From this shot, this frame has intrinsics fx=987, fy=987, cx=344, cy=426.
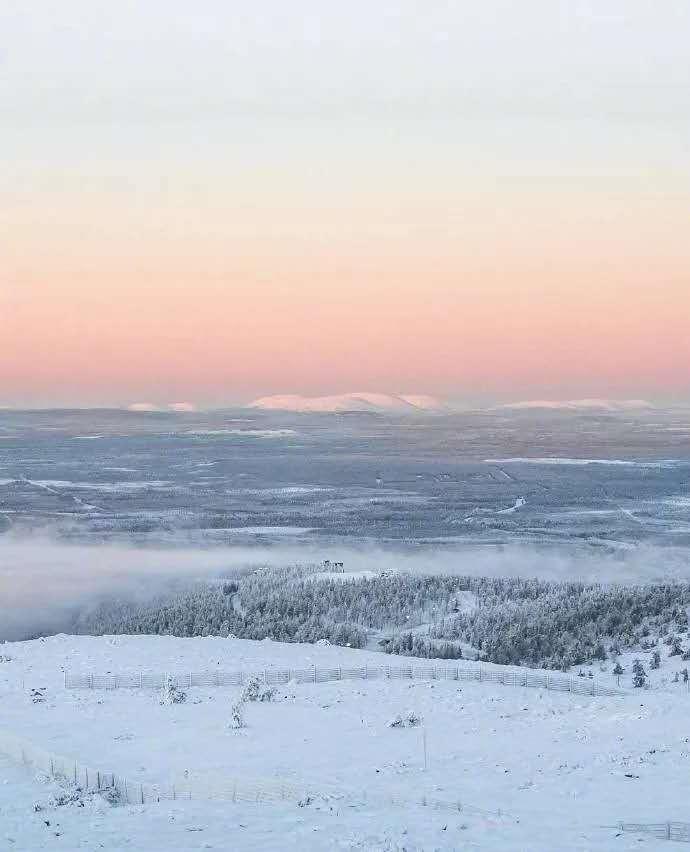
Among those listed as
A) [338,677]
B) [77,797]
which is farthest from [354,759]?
[338,677]

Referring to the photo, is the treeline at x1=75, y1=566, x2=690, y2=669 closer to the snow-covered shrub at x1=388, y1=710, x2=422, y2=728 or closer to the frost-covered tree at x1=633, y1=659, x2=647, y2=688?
the frost-covered tree at x1=633, y1=659, x2=647, y2=688

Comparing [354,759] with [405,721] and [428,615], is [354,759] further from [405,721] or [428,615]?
[428,615]

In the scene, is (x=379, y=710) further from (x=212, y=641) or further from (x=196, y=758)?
(x=212, y=641)

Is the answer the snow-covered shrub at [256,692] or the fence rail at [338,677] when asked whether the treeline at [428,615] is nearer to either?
the fence rail at [338,677]

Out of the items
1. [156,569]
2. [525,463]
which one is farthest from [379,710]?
[525,463]

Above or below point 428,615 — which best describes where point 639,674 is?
above

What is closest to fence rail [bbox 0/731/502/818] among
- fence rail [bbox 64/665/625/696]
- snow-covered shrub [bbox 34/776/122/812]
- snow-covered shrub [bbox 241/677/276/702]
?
snow-covered shrub [bbox 34/776/122/812]
